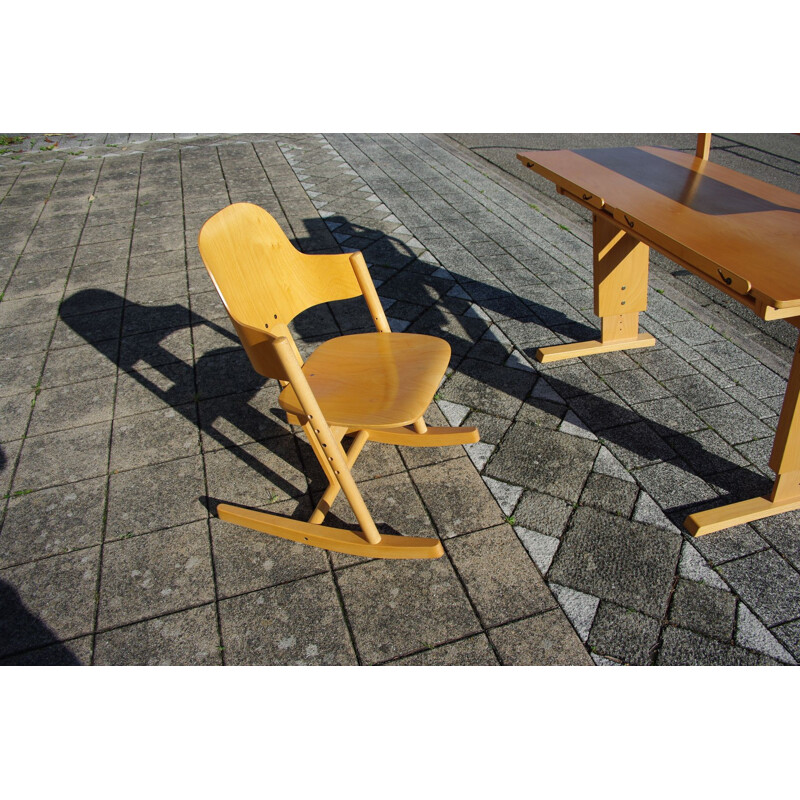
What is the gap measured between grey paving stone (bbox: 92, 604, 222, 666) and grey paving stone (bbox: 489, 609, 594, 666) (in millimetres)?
994

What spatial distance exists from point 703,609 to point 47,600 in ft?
8.04

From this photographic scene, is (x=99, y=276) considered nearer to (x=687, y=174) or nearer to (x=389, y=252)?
(x=389, y=252)

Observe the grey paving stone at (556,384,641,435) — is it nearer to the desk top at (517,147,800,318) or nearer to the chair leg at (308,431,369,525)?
the desk top at (517,147,800,318)

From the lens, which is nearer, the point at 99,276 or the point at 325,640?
the point at 325,640

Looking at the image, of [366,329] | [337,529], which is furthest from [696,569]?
[366,329]

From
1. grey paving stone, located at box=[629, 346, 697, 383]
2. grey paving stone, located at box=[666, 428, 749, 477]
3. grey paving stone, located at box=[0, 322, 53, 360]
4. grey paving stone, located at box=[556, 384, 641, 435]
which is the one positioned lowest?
grey paving stone, located at box=[666, 428, 749, 477]

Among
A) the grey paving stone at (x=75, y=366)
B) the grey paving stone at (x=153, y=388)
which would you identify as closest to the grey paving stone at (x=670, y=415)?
the grey paving stone at (x=153, y=388)

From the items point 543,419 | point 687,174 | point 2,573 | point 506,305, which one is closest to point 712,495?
point 543,419

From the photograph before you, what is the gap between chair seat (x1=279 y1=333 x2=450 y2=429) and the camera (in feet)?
7.21

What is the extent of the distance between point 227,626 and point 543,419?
5.88 feet

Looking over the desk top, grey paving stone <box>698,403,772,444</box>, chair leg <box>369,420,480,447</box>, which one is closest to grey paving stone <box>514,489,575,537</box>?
chair leg <box>369,420,480,447</box>

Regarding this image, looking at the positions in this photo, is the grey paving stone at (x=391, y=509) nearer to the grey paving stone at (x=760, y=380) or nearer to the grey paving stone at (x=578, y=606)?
the grey paving stone at (x=578, y=606)

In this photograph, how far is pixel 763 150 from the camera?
7875 millimetres

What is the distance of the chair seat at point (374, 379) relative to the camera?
2.20 m
